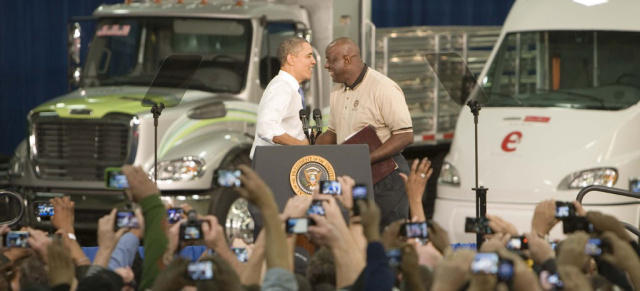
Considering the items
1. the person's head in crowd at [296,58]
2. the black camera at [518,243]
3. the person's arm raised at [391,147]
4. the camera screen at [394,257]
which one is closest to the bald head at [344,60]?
the person's head in crowd at [296,58]

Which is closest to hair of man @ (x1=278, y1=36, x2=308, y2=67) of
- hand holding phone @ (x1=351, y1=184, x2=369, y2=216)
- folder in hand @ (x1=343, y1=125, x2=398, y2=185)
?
folder in hand @ (x1=343, y1=125, x2=398, y2=185)

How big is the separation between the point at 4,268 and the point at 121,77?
755 cm

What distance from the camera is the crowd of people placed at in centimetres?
525

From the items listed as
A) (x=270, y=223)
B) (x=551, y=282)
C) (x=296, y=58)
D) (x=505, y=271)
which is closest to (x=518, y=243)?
(x=551, y=282)

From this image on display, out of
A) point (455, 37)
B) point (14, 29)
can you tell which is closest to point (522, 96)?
point (455, 37)

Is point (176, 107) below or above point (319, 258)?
above

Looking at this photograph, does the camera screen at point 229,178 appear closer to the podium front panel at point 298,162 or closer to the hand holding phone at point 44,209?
the hand holding phone at point 44,209

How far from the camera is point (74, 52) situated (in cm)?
1369

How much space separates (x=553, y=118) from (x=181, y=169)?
337cm

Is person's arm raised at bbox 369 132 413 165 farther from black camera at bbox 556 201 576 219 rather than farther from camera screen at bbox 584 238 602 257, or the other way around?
camera screen at bbox 584 238 602 257

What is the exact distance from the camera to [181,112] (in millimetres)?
12969

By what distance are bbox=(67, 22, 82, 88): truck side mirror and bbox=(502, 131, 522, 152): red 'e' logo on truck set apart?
4334 mm

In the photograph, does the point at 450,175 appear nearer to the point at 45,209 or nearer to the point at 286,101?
the point at 286,101

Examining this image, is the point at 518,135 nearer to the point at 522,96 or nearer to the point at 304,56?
the point at 522,96
